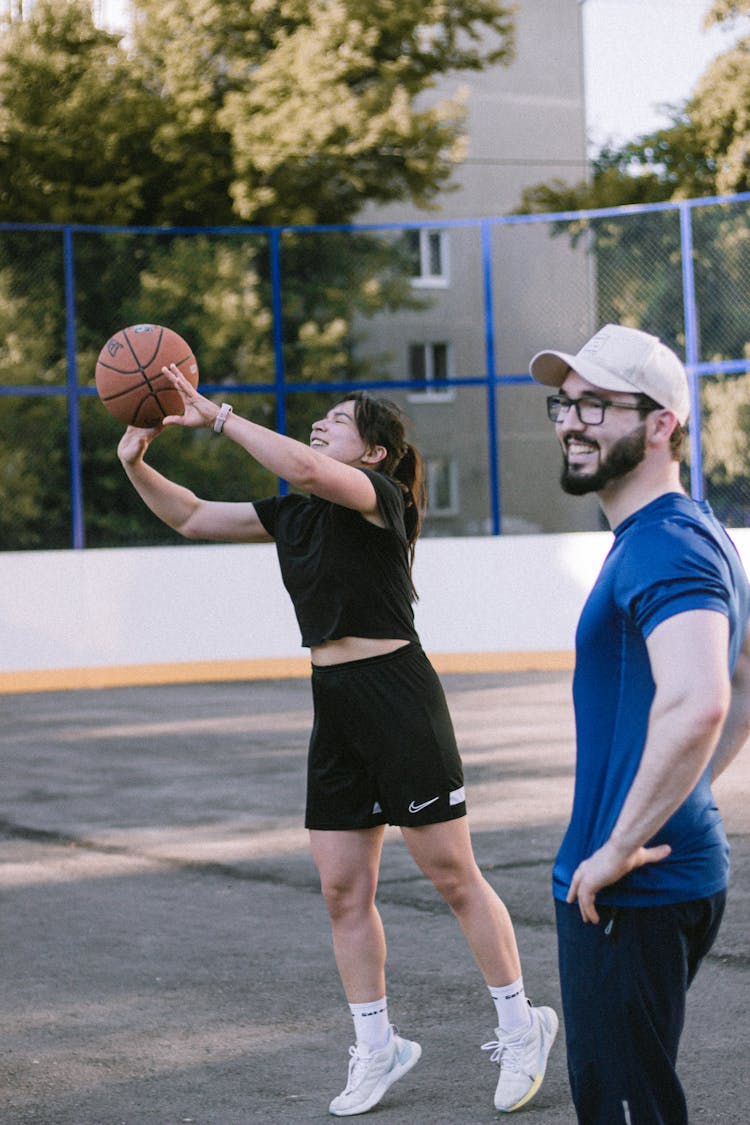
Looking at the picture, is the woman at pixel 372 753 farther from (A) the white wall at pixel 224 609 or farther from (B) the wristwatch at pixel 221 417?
(A) the white wall at pixel 224 609

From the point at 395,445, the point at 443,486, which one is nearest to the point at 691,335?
the point at 443,486

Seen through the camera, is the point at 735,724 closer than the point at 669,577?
No

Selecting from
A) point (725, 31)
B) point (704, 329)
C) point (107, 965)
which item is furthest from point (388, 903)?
point (725, 31)

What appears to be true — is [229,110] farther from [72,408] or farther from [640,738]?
[640,738]

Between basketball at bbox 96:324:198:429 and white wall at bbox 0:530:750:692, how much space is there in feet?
33.5

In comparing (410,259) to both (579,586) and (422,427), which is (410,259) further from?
(579,586)

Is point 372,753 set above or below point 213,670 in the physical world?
above

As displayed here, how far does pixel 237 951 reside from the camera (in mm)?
5773

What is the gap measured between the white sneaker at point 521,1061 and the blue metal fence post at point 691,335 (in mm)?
12911

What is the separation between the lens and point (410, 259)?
1989cm

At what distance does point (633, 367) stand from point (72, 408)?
563 inches

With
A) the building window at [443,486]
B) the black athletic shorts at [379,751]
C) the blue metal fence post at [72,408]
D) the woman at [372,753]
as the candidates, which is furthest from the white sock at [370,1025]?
the building window at [443,486]

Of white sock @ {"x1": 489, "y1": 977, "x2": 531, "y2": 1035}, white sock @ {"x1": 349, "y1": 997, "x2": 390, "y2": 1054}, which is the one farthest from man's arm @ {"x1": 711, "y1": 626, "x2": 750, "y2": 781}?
white sock @ {"x1": 349, "y1": 997, "x2": 390, "y2": 1054}

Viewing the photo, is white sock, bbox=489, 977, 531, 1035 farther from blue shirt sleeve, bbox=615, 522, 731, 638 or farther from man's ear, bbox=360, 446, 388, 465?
blue shirt sleeve, bbox=615, 522, 731, 638
